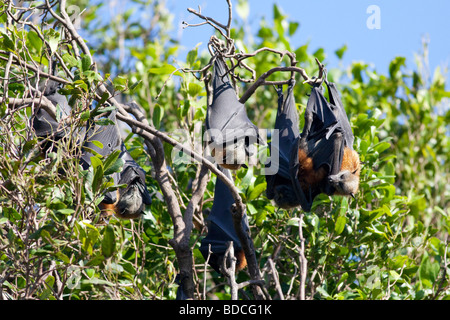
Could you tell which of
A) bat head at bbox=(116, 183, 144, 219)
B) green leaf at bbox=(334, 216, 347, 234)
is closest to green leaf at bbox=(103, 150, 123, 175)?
bat head at bbox=(116, 183, 144, 219)

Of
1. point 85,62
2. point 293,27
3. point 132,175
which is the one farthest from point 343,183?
point 293,27

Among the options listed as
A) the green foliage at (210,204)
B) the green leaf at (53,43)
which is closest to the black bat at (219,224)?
the green foliage at (210,204)

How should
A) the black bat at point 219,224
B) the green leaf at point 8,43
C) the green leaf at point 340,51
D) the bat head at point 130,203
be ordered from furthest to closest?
the green leaf at point 340,51, the black bat at point 219,224, the bat head at point 130,203, the green leaf at point 8,43

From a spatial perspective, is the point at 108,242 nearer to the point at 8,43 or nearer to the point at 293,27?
the point at 8,43

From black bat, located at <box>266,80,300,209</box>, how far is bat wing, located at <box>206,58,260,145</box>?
1.00ft

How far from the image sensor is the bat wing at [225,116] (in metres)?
5.14

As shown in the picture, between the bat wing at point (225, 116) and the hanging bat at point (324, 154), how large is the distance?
1.30 ft

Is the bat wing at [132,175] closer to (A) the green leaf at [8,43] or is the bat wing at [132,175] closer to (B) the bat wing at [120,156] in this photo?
(B) the bat wing at [120,156]

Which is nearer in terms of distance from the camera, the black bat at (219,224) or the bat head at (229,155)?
the bat head at (229,155)

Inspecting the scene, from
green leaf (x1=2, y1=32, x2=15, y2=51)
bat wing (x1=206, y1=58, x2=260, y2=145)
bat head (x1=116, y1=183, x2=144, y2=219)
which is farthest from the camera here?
bat head (x1=116, y1=183, x2=144, y2=219)

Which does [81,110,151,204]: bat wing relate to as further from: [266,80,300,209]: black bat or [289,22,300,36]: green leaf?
[289,22,300,36]: green leaf

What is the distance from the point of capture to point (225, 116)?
5230 millimetres

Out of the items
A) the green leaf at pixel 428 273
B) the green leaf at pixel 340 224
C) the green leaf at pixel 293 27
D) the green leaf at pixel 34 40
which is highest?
the green leaf at pixel 293 27

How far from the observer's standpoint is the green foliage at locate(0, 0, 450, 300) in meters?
4.14
